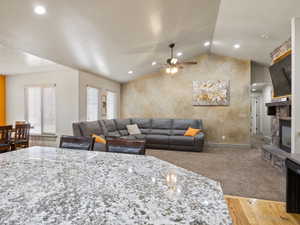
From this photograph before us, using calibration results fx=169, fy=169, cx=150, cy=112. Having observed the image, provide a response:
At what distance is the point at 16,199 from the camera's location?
26.5 inches

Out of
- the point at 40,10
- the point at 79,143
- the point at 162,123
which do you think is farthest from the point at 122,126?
the point at 79,143

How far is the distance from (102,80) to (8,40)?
124 inches

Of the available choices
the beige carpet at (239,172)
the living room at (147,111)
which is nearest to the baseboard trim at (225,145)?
the living room at (147,111)

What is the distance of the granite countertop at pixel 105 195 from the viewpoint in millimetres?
555

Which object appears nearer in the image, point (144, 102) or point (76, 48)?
point (76, 48)

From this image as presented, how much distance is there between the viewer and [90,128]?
4520 millimetres

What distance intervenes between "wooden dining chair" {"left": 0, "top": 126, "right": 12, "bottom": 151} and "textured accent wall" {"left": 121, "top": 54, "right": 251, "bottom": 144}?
176 inches

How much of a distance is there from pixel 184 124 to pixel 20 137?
4.77m

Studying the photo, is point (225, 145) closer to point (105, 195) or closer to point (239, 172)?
point (239, 172)

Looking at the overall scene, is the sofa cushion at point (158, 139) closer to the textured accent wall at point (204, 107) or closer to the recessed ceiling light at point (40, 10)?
the textured accent wall at point (204, 107)

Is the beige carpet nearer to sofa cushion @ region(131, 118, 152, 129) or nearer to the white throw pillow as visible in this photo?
the white throw pillow

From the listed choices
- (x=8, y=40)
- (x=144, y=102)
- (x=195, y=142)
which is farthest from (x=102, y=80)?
(x=195, y=142)

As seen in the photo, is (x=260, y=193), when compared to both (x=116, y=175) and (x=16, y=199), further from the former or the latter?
(x=16, y=199)

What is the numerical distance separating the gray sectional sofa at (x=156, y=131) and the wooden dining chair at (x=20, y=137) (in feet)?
3.31
